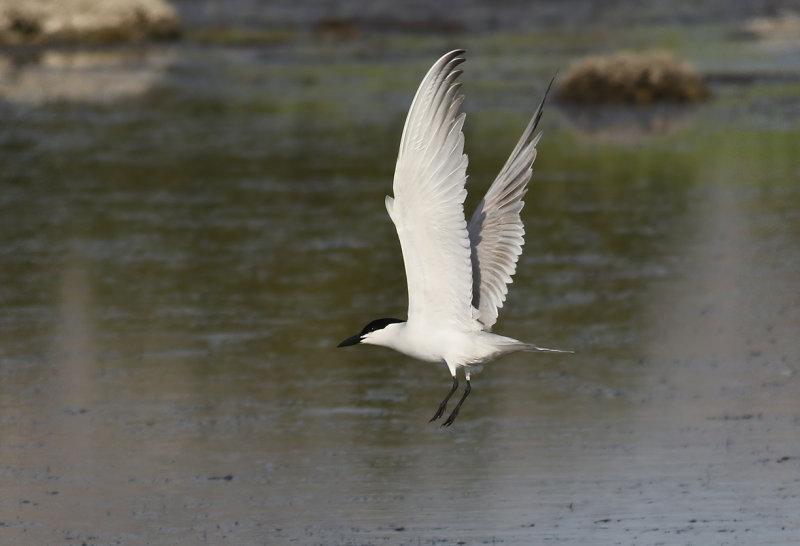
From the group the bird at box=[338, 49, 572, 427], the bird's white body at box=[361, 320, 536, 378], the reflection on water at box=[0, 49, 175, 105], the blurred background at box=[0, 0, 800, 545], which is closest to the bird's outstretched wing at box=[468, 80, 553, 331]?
the bird at box=[338, 49, 572, 427]

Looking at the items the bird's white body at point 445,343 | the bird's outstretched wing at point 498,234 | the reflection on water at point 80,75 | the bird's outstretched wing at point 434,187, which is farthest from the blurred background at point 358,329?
the reflection on water at point 80,75

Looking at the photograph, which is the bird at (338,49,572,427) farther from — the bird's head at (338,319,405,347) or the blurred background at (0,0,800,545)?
the blurred background at (0,0,800,545)

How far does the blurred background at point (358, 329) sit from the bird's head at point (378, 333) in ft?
3.27

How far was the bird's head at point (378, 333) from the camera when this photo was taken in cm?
891

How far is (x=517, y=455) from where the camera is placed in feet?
33.7

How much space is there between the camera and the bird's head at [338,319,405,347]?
8914 millimetres

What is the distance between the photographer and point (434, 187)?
8195mm

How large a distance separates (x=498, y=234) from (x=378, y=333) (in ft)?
4.25

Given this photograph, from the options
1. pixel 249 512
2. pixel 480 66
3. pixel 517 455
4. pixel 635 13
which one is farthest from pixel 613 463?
pixel 635 13

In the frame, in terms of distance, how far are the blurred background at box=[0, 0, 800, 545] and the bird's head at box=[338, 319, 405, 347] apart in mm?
998

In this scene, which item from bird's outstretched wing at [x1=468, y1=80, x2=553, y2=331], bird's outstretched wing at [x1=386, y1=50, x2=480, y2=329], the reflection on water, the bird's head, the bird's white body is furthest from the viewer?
the reflection on water

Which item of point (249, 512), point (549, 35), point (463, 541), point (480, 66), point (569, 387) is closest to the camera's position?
point (463, 541)

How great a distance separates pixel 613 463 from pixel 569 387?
1.89 metres

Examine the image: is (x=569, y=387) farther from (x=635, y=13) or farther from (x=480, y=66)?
(x=635, y=13)
